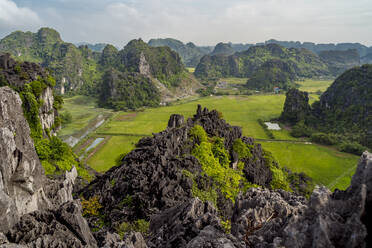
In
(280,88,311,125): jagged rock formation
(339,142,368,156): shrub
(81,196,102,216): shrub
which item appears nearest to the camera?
(81,196,102,216): shrub

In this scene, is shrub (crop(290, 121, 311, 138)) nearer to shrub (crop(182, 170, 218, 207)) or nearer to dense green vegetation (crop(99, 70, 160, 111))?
shrub (crop(182, 170, 218, 207))

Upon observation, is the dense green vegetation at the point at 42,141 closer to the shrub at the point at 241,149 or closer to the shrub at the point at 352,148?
the shrub at the point at 241,149

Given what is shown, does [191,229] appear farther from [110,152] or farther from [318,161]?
[318,161]

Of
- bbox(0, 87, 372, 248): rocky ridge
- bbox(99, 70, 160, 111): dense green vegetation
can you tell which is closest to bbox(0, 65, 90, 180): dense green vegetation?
bbox(0, 87, 372, 248): rocky ridge

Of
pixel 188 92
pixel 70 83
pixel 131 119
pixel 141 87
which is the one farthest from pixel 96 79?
pixel 131 119

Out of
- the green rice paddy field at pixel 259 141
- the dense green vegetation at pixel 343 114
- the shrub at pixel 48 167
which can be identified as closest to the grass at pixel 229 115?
the green rice paddy field at pixel 259 141

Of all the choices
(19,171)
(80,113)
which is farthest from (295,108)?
(19,171)
